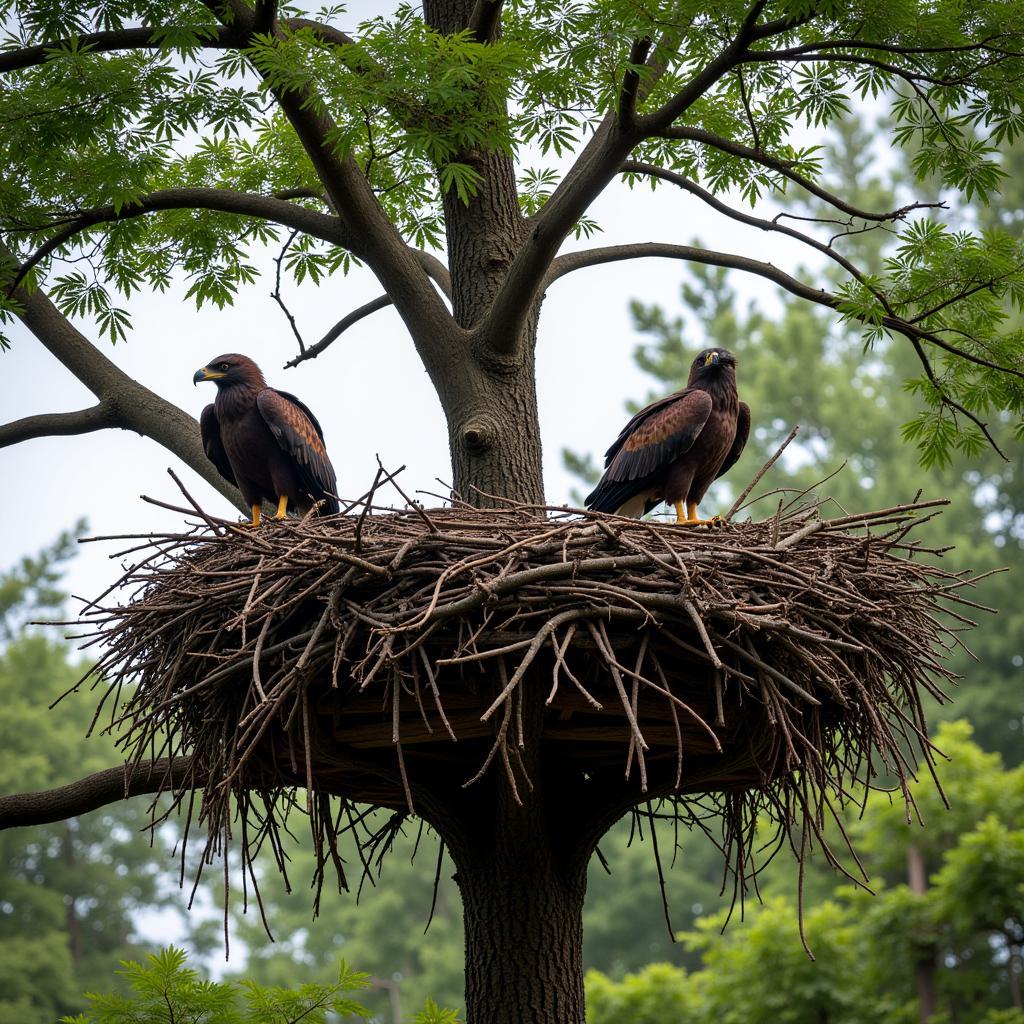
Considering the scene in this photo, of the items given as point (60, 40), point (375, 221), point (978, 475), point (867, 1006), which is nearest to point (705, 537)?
point (375, 221)

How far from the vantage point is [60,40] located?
5.22 meters

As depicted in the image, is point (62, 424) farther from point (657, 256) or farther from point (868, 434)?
point (868, 434)

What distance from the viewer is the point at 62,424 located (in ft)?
20.5

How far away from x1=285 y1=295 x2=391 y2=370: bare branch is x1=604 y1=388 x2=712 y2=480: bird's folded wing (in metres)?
1.63

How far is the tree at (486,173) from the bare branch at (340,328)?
4 centimetres

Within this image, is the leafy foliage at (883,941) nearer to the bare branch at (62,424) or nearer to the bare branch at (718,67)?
the bare branch at (62,424)

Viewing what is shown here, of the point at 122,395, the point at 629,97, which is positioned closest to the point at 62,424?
the point at 122,395

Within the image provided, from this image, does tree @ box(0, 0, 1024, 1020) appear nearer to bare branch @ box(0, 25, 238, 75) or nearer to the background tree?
bare branch @ box(0, 25, 238, 75)

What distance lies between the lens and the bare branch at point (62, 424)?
6117mm

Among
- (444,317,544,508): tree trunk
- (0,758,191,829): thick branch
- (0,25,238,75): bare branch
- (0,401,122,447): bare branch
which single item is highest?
(0,25,238,75): bare branch

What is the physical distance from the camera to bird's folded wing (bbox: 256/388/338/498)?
608 centimetres

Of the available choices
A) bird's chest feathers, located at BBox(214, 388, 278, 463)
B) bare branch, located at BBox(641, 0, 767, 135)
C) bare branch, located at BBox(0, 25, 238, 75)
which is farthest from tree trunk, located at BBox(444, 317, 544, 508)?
bare branch, located at BBox(0, 25, 238, 75)

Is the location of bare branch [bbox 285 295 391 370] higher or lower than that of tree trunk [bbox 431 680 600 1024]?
higher

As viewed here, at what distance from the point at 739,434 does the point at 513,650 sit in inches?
122
